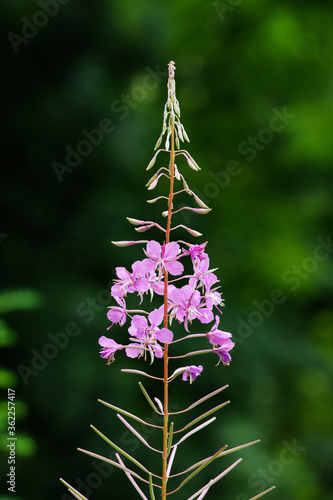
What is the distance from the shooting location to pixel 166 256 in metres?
1.61

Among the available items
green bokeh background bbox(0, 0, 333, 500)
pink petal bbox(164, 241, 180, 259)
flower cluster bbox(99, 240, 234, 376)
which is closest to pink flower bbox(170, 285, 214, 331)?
flower cluster bbox(99, 240, 234, 376)

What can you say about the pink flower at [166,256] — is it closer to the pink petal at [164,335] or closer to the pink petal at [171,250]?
the pink petal at [171,250]

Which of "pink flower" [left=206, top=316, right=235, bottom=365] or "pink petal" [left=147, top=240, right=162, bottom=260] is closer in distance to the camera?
"pink petal" [left=147, top=240, right=162, bottom=260]

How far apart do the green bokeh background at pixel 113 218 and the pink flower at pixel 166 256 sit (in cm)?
326

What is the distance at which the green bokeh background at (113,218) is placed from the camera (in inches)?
209

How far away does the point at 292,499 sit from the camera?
21.1 feet

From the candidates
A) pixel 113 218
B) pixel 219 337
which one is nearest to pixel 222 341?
pixel 219 337

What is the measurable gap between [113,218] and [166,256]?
12.7 ft

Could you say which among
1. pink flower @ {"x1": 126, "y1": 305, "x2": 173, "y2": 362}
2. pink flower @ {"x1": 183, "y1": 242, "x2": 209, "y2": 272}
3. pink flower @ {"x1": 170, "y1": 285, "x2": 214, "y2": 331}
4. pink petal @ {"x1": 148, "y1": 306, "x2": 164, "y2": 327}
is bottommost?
pink flower @ {"x1": 126, "y1": 305, "x2": 173, "y2": 362}

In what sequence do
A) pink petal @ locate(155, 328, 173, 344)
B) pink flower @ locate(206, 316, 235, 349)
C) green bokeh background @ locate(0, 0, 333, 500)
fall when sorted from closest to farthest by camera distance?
pink petal @ locate(155, 328, 173, 344), pink flower @ locate(206, 316, 235, 349), green bokeh background @ locate(0, 0, 333, 500)

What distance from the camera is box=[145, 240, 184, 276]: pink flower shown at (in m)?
1.60

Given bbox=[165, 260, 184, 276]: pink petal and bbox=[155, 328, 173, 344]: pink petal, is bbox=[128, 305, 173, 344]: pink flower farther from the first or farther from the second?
bbox=[165, 260, 184, 276]: pink petal

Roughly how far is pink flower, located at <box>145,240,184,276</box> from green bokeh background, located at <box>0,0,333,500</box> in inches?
129

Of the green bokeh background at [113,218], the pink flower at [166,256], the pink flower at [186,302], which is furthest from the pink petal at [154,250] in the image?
the green bokeh background at [113,218]
